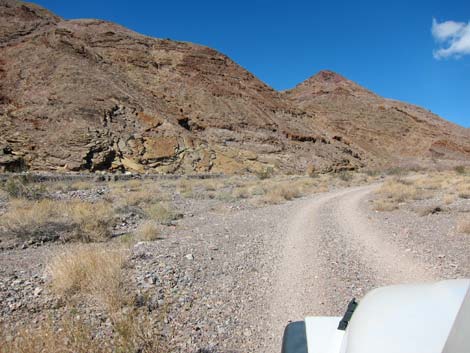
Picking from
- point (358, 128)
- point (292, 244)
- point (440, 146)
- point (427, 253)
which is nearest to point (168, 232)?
point (292, 244)

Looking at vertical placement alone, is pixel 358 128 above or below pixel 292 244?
above

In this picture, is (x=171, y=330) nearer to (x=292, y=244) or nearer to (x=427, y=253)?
(x=292, y=244)

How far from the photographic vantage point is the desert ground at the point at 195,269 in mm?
3713

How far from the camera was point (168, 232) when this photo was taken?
352 inches

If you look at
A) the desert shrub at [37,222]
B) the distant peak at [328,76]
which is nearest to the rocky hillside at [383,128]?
the distant peak at [328,76]

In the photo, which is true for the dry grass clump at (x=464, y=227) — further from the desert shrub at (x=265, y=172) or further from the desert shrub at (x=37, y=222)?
the desert shrub at (x=265, y=172)

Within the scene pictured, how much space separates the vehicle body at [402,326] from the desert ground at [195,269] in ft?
6.44

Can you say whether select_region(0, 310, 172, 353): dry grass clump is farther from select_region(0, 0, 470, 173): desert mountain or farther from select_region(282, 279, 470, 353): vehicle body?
select_region(0, 0, 470, 173): desert mountain

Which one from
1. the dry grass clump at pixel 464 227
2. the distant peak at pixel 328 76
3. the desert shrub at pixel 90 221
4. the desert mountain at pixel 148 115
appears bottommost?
the desert shrub at pixel 90 221

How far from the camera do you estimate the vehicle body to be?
127 cm

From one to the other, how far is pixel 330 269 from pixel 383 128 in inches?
2465

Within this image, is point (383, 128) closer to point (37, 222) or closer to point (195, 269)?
point (37, 222)

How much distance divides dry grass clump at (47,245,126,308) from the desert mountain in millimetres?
23107

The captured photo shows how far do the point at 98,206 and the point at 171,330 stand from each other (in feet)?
28.8
